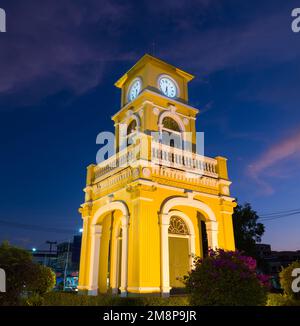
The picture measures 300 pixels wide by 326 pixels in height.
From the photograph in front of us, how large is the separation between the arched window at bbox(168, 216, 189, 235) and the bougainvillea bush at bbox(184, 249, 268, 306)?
466 centimetres

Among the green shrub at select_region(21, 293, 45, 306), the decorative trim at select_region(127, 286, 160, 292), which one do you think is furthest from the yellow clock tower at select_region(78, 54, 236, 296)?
the green shrub at select_region(21, 293, 45, 306)

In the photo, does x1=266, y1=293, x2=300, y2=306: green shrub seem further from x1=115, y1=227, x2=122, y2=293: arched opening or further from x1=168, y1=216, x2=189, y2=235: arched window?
x1=115, y1=227, x2=122, y2=293: arched opening

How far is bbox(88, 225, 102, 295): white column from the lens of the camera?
14.1m

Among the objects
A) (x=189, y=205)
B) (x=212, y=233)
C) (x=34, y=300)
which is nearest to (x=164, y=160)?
(x=189, y=205)

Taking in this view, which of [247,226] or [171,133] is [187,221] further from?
[247,226]

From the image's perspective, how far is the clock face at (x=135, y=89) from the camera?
17.2 metres

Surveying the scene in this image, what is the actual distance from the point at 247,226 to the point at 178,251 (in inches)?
534

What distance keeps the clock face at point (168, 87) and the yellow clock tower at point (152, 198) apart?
6 cm

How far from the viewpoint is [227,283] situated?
8.70 m
